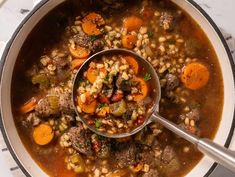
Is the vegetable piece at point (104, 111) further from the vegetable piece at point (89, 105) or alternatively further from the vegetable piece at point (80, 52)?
the vegetable piece at point (80, 52)

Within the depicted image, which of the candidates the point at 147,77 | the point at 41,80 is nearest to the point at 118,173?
the point at 147,77

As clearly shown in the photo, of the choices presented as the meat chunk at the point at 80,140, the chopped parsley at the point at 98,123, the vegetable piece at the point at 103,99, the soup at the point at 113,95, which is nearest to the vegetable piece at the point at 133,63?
the soup at the point at 113,95

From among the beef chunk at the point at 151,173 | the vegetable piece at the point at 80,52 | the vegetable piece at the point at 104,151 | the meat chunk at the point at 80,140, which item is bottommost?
the beef chunk at the point at 151,173

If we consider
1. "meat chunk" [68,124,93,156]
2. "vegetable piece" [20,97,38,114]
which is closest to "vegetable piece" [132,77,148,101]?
"meat chunk" [68,124,93,156]

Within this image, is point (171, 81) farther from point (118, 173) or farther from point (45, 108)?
point (45, 108)

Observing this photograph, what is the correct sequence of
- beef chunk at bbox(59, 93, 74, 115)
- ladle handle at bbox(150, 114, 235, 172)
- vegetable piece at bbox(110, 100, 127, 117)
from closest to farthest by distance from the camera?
ladle handle at bbox(150, 114, 235, 172) → vegetable piece at bbox(110, 100, 127, 117) → beef chunk at bbox(59, 93, 74, 115)

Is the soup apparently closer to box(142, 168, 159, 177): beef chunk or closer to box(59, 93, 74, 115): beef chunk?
Answer: box(59, 93, 74, 115): beef chunk
